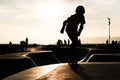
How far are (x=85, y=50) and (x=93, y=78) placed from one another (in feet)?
55.1

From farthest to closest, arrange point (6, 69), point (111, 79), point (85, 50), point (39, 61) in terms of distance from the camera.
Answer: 1. point (85, 50)
2. point (39, 61)
3. point (6, 69)
4. point (111, 79)

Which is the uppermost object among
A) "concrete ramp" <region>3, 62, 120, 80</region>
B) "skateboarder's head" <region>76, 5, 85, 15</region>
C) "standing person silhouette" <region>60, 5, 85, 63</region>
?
"skateboarder's head" <region>76, 5, 85, 15</region>

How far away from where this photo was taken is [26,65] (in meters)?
12.2

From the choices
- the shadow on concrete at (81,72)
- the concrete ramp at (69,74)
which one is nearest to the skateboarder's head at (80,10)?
the shadow on concrete at (81,72)

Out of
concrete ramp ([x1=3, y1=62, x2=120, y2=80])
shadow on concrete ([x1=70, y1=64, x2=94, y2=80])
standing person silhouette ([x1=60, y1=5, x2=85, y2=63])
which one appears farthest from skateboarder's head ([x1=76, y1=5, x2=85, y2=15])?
concrete ramp ([x1=3, y1=62, x2=120, y2=80])

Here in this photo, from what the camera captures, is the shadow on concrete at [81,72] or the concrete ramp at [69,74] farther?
the shadow on concrete at [81,72]

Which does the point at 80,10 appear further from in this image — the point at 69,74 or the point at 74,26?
the point at 69,74

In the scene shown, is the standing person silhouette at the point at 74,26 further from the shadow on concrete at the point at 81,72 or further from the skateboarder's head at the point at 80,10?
the shadow on concrete at the point at 81,72

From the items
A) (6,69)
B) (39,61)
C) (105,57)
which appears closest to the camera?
(6,69)

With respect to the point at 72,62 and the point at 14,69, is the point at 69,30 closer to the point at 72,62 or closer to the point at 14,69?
the point at 72,62

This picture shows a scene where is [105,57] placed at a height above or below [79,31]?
below

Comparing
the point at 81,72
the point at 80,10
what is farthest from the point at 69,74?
the point at 80,10

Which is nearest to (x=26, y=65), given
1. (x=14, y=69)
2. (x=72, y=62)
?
(x=14, y=69)

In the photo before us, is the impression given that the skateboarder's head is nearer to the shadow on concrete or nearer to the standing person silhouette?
the standing person silhouette
